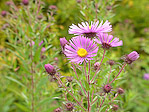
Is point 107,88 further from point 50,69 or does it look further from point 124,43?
point 124,43

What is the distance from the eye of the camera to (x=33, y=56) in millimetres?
1181

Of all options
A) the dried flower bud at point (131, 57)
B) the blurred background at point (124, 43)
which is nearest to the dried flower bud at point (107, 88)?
the dried flower bud at point (131, 57)

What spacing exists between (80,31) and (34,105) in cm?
80

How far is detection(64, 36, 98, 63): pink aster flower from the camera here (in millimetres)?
566

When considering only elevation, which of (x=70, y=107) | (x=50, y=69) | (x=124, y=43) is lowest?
(x=70, y=107)

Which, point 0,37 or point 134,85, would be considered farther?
point 0,37

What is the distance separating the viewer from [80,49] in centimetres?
60

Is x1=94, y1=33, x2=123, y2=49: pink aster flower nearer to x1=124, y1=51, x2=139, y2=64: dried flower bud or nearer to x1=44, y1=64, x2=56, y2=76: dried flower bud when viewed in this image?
x1=124, y1=51, x2=139, y2=64: dried flower bud

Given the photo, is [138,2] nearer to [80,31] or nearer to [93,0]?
[93,0]

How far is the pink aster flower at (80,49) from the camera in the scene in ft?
1.86

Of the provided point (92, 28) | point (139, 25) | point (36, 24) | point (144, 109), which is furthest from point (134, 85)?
point (92, 28)

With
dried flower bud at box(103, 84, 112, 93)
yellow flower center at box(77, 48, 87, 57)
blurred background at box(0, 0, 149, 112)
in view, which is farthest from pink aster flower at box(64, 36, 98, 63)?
blurred background at box(0, 0, 149, 112)

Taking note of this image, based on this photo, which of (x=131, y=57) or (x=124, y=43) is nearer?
(x=131, y=57)

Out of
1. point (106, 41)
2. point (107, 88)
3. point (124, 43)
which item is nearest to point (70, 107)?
point (107, 88)
